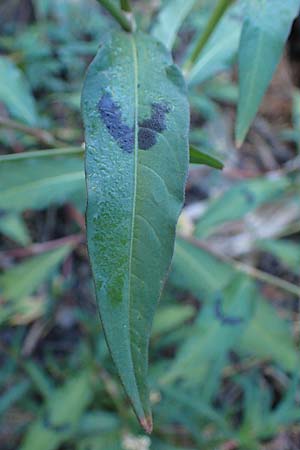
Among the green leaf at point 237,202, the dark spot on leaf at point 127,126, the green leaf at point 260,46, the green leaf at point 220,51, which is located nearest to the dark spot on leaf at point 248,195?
the green leaf at point 237,202

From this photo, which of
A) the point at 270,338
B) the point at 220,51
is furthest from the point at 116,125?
the point at 270,338

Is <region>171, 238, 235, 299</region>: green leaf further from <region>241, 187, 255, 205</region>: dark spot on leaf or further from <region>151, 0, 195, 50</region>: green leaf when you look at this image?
<region>151, 0, 195, 50</region>: green leaf

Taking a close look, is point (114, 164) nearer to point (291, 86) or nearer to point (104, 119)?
point (104, 119)

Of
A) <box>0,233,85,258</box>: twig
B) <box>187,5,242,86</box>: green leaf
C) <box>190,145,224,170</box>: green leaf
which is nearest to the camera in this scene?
<box>190,145,224,170</box>: green leaf

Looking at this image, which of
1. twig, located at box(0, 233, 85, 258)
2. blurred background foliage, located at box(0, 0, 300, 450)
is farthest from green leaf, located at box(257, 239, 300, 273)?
twig, located at box(0, 233, 85, 258)

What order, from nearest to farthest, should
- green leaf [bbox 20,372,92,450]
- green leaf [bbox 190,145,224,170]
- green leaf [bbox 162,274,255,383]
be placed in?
1. green leaf [bbox 190,145,224,170]
2. green leaf [bbox 162,274,255,383]
3. green leaf [bbox 20,372,92,450]

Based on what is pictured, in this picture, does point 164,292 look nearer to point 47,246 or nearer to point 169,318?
point 169,318

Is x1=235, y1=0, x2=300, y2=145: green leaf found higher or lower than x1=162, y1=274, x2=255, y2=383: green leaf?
higher
